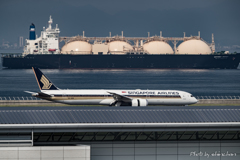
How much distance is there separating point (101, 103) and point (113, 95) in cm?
214

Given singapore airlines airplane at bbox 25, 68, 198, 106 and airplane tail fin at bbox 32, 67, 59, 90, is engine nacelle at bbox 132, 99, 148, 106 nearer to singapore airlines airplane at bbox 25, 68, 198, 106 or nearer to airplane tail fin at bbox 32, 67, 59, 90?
singapore airlines airplane at bbox 25, 68, 198, 106

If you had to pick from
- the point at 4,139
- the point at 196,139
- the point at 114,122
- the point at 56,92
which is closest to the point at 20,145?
the point at 4,139

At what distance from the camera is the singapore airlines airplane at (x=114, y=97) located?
198 feet

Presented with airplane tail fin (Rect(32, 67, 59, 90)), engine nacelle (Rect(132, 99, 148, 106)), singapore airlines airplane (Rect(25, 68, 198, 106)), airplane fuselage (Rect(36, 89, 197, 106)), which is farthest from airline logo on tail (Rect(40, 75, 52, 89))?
engine nacelle (Rect(132, 99, 148, 106))

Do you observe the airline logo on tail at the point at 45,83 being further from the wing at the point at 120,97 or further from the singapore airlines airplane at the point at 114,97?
the wing at the point at 120,97

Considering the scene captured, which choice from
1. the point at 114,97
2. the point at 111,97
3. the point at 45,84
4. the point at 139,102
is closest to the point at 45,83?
the point at 45,84

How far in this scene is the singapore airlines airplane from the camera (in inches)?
2379

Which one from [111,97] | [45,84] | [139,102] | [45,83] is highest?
[45,83]

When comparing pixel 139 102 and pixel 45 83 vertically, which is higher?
pixel 45 83

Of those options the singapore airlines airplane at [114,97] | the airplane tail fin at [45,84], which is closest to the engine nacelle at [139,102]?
the singapore airlines airplane at [114,97]

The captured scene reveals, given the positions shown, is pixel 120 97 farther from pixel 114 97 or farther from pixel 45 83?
pixel 45 83

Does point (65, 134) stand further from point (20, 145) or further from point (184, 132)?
point (184, 132)

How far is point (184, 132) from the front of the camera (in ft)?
132

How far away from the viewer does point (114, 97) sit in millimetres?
61062
